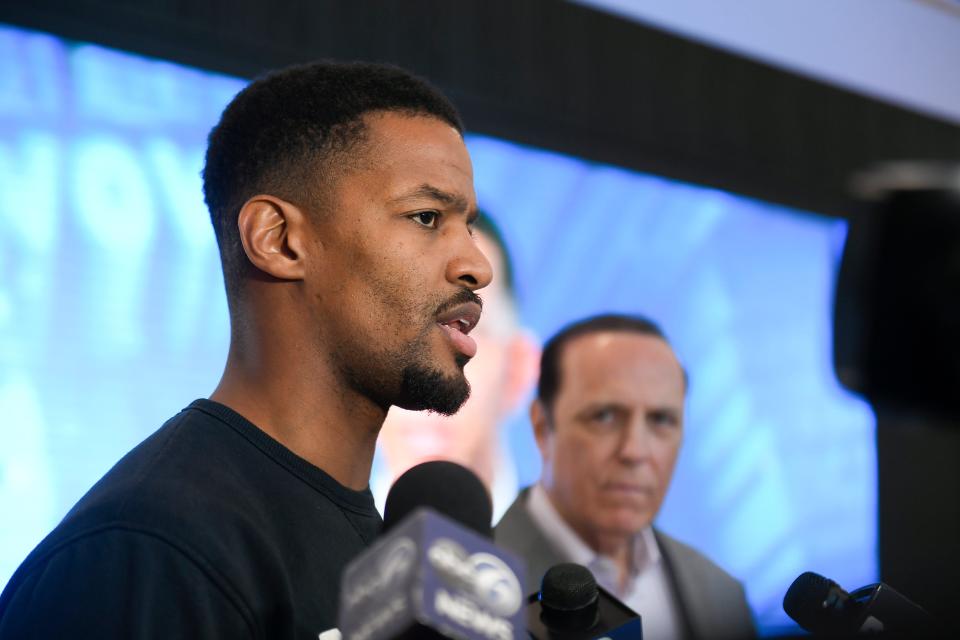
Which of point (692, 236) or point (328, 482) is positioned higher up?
point (692, 236)

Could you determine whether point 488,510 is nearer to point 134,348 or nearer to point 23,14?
point 134,348

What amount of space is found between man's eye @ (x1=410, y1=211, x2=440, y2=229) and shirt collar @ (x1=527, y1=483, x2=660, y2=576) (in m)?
1.48

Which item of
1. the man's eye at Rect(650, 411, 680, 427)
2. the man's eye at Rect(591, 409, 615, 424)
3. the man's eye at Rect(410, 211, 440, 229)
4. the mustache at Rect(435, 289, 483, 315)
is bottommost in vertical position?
the mustache at Rect(435, 289, 483, 315)

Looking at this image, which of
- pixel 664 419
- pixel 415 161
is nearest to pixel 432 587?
pixel 415 161

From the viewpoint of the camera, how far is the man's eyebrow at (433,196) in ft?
4.53

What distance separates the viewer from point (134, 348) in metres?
2.28

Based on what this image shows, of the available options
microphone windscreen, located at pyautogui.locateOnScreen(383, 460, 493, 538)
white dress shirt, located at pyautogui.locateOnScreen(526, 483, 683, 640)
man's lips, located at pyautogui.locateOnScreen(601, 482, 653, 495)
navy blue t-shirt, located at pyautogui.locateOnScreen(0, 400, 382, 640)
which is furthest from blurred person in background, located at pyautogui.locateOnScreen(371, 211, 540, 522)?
navy blue t-shirt, located at pyautogui.locateOnScreen(0, 400, 382, 640)

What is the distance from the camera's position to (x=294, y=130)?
1466mm

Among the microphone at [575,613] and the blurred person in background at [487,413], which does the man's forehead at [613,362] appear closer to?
the blurred person in background at [487,413]

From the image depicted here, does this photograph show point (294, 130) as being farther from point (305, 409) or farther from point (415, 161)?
point (305, 409)

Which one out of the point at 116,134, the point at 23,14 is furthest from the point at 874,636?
the point at 23,14

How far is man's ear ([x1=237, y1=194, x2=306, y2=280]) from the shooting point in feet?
4.48

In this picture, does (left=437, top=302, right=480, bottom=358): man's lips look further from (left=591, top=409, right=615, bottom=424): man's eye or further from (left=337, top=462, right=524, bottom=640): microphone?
(left=591, top=409, right=615, bottom=424): man's eye

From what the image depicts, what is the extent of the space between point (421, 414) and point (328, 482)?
1.29 meters
